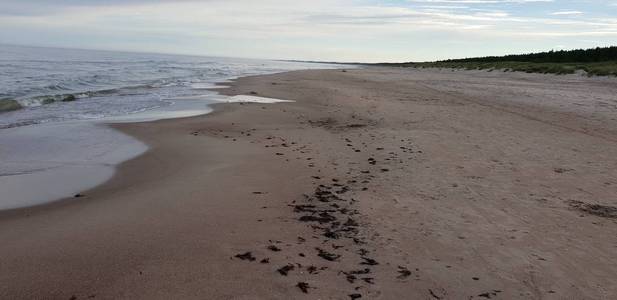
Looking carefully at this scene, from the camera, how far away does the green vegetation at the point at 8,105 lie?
13.6 metres

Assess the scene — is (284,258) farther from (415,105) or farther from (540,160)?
(415,105)

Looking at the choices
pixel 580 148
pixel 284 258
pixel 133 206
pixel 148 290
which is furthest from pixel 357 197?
pixel 580 148

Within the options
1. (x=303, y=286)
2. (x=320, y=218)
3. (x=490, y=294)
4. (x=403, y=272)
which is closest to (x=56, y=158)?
(x=320, y=218)

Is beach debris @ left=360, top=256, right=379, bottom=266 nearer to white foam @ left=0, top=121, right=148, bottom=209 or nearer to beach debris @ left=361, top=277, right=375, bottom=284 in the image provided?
beach debris @ left=361, top=277, right=375, bottom=284

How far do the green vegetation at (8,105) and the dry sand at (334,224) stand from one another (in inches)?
294

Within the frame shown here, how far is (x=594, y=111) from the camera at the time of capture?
510 inches

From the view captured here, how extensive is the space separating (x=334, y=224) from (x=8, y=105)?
522 inches

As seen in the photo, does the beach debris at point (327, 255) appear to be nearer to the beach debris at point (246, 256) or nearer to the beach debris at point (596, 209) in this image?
the beach debris at point (246, 256)

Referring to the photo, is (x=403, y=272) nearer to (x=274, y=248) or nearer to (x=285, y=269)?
(x=285, y=269)

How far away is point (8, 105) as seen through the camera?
1393cm

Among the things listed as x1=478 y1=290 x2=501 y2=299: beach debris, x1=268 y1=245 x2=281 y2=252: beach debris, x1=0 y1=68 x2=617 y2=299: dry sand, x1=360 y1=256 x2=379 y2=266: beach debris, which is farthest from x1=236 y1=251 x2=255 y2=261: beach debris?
x1=478 y1=290 x2=501 y2=299: beach debris

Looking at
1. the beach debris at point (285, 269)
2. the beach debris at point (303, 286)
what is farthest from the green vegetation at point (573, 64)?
the beach debris at point (303, 286)

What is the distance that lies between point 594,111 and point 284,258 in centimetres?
1242

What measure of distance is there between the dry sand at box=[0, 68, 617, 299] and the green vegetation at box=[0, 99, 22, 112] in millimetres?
7458
